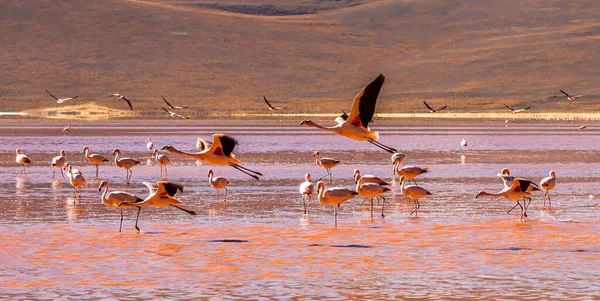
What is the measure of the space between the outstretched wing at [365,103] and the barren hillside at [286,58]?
193 ft

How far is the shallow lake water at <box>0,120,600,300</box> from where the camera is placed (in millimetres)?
11328

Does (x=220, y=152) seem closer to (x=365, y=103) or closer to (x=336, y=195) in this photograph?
(x=336, y=195)

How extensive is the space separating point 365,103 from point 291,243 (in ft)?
6.94

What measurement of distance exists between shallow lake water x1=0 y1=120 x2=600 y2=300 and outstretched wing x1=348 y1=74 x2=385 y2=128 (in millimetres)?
1649

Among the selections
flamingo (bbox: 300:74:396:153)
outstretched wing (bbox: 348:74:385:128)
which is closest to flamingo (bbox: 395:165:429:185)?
flamingo (bbox: 300:74:396:153)

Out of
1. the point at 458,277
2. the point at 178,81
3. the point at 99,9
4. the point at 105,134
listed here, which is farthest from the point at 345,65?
the point at 458,277

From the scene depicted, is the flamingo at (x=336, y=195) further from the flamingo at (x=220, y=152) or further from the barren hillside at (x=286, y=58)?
the barren hillside at (x=286, y=58)

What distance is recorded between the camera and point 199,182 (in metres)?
24.1

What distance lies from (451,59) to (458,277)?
8372 cm

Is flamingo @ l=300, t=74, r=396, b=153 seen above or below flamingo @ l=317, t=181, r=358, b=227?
above

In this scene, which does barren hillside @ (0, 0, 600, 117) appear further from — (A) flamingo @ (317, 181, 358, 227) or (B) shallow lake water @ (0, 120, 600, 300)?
(A) flamingo @ (317, 181, 358, 227)

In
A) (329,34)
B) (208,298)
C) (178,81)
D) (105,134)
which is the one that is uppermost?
(329,34)

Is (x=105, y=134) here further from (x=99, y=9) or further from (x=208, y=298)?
(x=99, y=9)

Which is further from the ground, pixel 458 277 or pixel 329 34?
pixel 329 34
